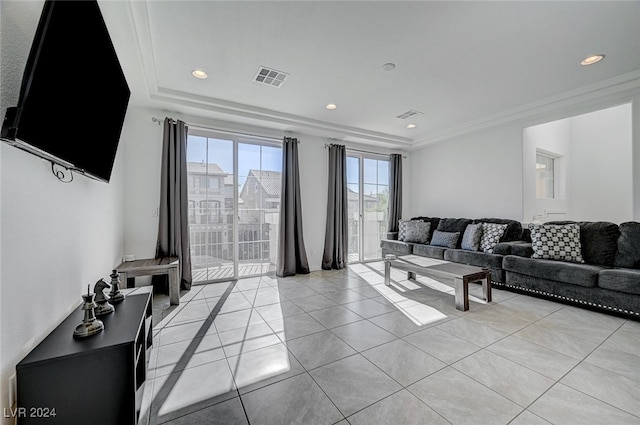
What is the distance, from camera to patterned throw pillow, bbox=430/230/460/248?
15.8ft

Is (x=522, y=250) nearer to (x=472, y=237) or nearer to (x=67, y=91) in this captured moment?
(x=472, y=237)

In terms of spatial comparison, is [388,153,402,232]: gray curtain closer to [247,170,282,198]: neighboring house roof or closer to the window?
the window

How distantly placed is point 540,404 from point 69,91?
3143mm

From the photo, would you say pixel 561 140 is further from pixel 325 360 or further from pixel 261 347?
pixel 261 347

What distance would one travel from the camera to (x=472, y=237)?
4.50 meters

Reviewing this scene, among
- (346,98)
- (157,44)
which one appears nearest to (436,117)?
(346,98)

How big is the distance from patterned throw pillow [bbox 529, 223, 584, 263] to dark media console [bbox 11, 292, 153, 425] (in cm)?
455

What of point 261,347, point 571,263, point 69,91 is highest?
point 69,91

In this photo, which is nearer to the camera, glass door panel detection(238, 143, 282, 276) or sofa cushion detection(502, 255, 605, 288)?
sofa cushion detection(502, 255, 605, 288)

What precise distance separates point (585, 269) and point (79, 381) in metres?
4.56

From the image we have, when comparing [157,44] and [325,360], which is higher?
[157,44]

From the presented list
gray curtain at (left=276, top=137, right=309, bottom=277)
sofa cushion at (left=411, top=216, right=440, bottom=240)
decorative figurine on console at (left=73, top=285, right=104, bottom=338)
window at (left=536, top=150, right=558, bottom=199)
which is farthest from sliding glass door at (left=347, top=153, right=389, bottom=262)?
decorative figurine on console at (left=73, top=285, right=104, bottom=338)

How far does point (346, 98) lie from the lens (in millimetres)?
3777

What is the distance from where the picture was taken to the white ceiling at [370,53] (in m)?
2.13
